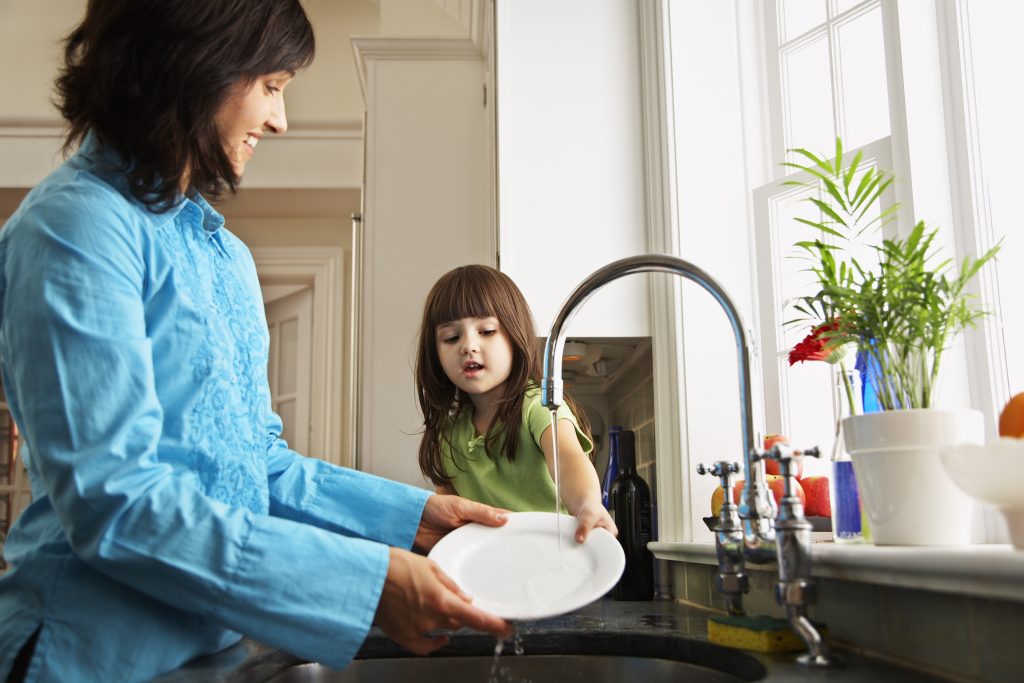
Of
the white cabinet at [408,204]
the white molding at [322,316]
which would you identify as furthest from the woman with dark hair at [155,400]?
the white molding at [322,316]

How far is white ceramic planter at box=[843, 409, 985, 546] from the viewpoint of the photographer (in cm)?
92

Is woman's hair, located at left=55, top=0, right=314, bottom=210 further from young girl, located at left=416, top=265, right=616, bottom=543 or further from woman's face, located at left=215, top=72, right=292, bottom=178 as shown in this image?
young girl, located at left=416, top=265, right=616, bottom=543

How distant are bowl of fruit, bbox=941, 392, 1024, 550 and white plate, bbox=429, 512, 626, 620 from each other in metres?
0.35

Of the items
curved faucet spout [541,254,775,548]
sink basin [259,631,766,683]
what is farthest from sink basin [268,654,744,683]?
curved faucet spout [541,254,775,548]

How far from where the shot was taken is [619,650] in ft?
3.83

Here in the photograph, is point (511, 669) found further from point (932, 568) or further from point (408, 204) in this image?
point (408, 204)

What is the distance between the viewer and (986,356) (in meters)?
1.29

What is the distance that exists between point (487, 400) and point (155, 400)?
1.13 metres

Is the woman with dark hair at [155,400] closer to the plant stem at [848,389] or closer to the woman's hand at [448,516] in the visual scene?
the woman's hand at [448,516]

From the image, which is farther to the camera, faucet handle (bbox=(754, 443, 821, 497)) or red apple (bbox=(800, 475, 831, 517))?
red apple (bbox=(800, 475, 831, 517))

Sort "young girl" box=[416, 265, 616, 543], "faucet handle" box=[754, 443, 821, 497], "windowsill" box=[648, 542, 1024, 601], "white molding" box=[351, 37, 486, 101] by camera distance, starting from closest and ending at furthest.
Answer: "windowsill" box=[648, 542, 1024, 601]
"faucet handle" box=[754, 443, 821, 497]
"young girl" box=[416, 265, 616, 543]
"white molding" box=[351, 37, 486, 101]

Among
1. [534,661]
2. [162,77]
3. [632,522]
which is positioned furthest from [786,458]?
[632,522]

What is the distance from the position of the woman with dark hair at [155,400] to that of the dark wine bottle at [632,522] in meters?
0.84

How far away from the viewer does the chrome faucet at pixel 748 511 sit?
885 mm
